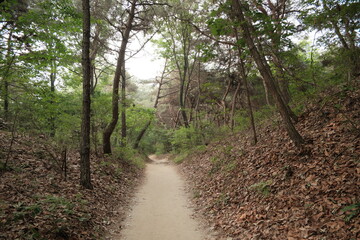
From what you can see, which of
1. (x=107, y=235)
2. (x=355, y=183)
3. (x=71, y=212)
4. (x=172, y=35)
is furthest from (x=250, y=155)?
(x=172, y=35)

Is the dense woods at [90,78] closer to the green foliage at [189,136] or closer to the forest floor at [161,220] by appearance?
the forest floor at [161,220]

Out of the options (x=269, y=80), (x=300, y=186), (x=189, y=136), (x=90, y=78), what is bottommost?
(x=300, y=186)

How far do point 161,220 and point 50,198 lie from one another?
2792 mm

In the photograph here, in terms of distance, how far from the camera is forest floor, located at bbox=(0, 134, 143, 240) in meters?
3.87

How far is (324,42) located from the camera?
7.55 meters

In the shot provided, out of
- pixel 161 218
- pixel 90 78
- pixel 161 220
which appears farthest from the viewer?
pixel 90 78

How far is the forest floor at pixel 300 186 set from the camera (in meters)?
3.72

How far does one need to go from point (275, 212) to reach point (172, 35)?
18.2 metres

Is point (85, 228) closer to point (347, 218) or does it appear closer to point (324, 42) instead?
point (347, 218)

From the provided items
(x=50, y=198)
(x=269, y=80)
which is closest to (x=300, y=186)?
(x=269, y=80)

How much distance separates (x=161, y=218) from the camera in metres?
5.90

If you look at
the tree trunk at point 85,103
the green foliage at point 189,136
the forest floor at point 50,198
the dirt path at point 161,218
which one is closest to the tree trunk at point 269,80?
the dirt path at point 161,218

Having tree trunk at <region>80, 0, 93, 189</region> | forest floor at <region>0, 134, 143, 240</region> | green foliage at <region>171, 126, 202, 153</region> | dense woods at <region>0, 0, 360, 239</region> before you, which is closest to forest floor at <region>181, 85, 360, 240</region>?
dense woods at <region>0, 0, 360, 239</region>

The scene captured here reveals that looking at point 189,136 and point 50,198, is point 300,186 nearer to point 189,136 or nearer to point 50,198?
point 50,198
